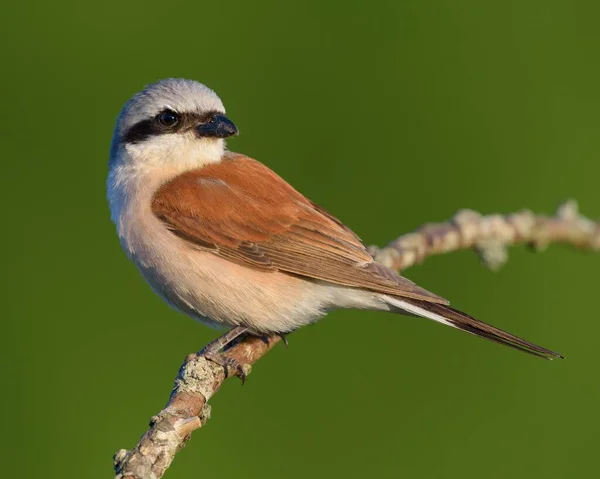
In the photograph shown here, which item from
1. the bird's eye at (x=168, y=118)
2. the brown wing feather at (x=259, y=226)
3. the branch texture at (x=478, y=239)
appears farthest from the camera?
the bird's eye at (x=168, y=118)

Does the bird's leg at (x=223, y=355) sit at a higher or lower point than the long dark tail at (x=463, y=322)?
lower

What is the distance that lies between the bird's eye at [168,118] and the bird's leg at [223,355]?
37.3 inches

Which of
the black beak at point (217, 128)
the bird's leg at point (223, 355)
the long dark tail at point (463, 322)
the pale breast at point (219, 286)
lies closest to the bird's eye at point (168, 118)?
the black beak at point (217, 128)

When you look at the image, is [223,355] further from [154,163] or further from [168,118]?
[168,118]

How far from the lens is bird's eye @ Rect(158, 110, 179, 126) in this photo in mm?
3703

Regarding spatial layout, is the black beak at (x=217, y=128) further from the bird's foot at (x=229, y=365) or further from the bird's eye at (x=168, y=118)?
the bird's foot at (x=229, y=365)

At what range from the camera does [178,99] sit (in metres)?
3.68

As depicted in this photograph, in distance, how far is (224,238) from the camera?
138 inches

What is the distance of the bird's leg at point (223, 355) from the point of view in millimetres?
3229

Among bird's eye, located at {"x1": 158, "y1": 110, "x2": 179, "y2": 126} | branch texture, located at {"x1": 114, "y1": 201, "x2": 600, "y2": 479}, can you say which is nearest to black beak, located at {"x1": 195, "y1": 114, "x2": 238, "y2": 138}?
bird's eye, located at {"x1": 158, "y1": 110, "x2": 179, "y2": 126}

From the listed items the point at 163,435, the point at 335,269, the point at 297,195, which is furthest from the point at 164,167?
the point at 163,435

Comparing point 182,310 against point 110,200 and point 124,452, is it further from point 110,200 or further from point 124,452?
point 124,452

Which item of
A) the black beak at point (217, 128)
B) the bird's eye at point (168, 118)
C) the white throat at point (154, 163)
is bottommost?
the white throat at point (154, 163)

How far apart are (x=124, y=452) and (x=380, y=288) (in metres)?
1.35
